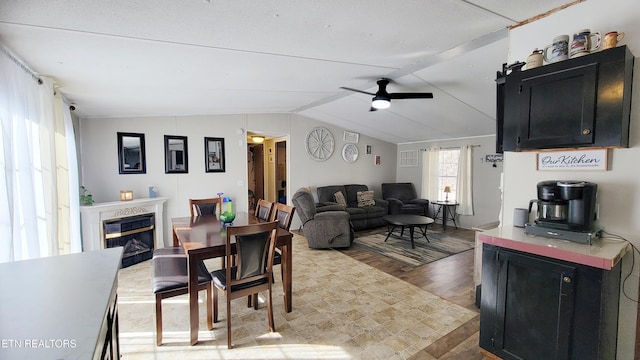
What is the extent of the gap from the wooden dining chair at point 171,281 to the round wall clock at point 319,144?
399 centimetres

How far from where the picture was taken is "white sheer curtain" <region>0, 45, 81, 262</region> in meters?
1.63

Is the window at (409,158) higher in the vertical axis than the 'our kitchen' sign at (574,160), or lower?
higher

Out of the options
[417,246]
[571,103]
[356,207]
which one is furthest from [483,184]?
[571,103]

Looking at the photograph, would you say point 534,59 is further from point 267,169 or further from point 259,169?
point 259,169

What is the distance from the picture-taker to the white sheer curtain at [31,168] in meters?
1.63

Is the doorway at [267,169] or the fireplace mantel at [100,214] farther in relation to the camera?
the doorway at [267,169]

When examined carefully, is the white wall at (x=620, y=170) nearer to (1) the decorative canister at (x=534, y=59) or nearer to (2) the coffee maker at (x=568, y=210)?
(2) the coffee maker at (x=568, y=210)

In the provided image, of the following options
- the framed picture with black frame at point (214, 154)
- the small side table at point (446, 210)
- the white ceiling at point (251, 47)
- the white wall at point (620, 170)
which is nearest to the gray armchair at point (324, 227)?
the framed picture with black frame at point (214, 154)

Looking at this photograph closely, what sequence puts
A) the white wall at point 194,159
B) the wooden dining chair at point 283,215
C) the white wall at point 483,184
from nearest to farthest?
1. the wooden dining chair at point 283,215
2. the white wall at point 194,159
3. the white wall at point 483,184

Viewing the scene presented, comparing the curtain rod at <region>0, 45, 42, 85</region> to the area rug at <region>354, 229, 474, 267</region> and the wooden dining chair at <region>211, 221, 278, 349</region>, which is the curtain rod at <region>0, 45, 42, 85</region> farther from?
the area rug at <region>354, 229, 474, 267</region>

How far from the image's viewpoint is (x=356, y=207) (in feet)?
20.2

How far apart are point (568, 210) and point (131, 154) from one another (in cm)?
522

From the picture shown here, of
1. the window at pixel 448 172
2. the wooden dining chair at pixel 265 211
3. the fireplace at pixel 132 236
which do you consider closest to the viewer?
the wooden dining chair at pixel 265 211

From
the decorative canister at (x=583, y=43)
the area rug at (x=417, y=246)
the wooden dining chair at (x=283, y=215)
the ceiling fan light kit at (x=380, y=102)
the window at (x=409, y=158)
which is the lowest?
the area rug at (x=417, y=246)
